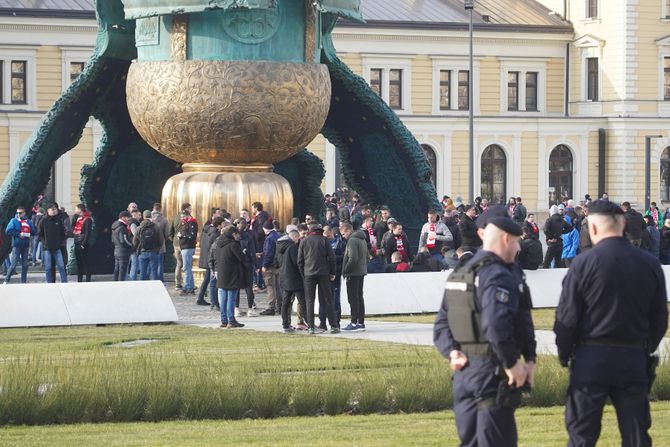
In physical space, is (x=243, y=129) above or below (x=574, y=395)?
above

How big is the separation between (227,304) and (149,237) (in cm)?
500

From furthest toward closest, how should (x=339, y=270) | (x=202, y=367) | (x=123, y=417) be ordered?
1. (x=339, y=270)
2. (x=202, y=367)
3. (x=123, y=417)

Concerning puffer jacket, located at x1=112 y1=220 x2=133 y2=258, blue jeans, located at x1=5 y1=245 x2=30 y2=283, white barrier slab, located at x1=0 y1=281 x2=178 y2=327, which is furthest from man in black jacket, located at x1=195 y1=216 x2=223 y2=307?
blue jeans, located at x1=5 y1=245 x2=30 y2=283

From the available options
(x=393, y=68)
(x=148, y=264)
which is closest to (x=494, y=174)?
(x=393, y=68)

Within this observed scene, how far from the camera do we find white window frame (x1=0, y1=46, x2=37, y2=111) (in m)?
55.4

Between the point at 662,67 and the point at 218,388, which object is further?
the point at 662,67

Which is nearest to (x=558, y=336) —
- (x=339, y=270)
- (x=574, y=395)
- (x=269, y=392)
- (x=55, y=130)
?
(x=574, y=395)

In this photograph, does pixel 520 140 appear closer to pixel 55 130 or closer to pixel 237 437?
pixel 55 130

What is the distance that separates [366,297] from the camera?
75.0 feet

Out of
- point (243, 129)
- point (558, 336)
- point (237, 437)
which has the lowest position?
point (237, 437)

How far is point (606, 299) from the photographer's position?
9.65m

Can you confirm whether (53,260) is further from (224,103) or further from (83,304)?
(83,304)

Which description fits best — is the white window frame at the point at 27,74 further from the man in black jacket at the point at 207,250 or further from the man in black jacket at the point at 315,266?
the man in black jacket at the point at 315,266

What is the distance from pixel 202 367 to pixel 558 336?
507cm
